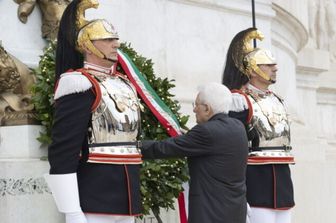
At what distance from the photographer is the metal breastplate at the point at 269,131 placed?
598 cm

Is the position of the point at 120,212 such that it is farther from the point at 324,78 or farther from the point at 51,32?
the point at 324,78

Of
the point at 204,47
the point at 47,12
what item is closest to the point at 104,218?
the point at 47,12

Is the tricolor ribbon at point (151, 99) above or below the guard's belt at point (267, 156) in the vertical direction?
above

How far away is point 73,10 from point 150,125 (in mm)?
1262

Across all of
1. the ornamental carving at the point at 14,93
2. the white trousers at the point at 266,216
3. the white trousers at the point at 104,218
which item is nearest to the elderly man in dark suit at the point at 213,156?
the white trousers at the point at 104,218

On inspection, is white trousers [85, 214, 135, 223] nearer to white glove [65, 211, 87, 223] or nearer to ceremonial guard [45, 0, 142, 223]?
ceremonial guard [45, 0, 142, 223]

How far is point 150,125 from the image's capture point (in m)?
5.94

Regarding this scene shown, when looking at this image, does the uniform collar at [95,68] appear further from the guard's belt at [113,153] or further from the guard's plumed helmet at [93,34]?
the guard's belt at [113,153]

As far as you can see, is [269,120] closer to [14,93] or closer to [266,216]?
[266,216]

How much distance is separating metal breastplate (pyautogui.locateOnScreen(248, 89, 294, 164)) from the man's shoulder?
1724 mm

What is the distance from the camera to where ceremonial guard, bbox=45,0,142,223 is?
179 inches

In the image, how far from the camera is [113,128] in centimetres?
470

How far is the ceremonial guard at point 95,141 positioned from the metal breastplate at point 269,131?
1396 mm

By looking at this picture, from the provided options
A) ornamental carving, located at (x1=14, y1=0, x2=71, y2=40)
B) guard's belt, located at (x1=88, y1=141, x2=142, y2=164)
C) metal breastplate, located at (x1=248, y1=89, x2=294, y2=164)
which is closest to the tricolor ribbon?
metal breastplate, located at (x1=248, y1=89, x2=294, y2=164)
